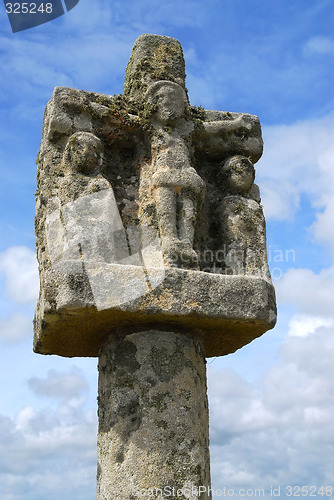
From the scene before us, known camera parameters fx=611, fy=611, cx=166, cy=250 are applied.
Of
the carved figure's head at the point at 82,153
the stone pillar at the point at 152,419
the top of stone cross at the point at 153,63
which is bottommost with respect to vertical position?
the stone pillar at the point at 152,419

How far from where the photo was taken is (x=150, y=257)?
4727mm

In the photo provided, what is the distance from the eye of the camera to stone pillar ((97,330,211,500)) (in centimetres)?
419

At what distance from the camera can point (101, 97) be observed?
5.26 m

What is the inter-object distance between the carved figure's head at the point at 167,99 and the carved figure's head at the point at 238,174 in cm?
62

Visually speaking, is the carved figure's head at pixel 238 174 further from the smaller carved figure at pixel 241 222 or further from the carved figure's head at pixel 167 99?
the carved figure's head at pixel 167 99

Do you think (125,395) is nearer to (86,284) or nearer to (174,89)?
(86,284)

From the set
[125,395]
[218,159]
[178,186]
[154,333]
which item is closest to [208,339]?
[154,333]

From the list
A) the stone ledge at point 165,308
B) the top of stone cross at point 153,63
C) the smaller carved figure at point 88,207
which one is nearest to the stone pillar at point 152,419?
the stone ledge at point 165,308

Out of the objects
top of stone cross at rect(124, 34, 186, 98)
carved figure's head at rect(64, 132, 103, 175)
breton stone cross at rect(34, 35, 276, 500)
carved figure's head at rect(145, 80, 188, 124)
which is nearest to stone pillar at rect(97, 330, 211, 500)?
breton stone cross at rect(34, 35, 276, 500)

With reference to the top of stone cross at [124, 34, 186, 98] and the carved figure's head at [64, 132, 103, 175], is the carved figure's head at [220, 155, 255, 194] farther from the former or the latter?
the carved figure's head at [64, 132, 103, 175]

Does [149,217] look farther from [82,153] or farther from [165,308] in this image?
[165,308]

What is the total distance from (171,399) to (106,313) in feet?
2.55

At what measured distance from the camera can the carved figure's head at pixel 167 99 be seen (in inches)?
203

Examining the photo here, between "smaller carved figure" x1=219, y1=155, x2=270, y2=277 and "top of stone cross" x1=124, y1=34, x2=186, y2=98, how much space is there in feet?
3.10
